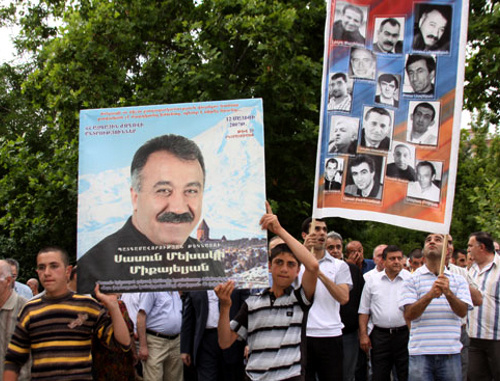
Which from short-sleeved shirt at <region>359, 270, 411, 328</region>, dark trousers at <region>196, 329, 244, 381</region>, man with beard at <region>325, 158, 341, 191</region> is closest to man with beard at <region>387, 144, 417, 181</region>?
man with beard at <region>325, 158, 341, 191</region>

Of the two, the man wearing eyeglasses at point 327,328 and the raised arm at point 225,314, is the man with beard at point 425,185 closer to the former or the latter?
the man wearing eyeglasses at point 327,328

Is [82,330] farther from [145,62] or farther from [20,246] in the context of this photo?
[20,246]

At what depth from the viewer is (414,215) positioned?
20.8 ft

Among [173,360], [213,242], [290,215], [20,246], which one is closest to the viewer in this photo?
[213,242]

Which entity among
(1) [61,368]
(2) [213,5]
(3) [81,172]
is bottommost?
(1) [61,368]

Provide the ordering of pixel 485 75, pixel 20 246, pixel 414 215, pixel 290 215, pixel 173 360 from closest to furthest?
pixel 414 215, pixel 173 360, pixel 485 75, pixel 290 215, pixel 20 246

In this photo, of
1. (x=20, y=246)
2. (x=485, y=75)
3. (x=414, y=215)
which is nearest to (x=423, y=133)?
(x=414, y=215)

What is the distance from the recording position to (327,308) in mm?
7387

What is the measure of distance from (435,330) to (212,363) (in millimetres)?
2444

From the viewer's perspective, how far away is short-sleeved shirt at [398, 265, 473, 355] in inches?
281

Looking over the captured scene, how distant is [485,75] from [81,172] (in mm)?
10095

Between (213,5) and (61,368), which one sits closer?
(61,368)

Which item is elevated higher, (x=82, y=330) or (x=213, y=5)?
(x=213, y=5)

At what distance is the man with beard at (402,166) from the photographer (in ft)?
21.1
